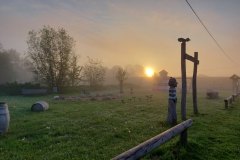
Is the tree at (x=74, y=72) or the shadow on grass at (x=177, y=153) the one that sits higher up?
the tree at (x=74, y=72)

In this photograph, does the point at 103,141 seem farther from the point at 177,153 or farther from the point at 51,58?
the point at 51,58

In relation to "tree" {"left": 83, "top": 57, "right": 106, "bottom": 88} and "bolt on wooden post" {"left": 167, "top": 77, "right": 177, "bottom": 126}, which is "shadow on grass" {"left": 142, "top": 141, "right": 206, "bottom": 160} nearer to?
"bolt on wooden post" {"left": 167, "top": 77, "right": 177, "bottom": 126}

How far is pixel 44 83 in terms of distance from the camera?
52938mm

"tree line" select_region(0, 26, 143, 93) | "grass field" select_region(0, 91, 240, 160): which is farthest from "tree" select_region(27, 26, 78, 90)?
"grass field" select_region(0, 91, 240, 160)

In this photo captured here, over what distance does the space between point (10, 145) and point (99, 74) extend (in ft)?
192

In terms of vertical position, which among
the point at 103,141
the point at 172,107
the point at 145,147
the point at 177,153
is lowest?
the point at 177,153

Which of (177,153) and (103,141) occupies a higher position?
(103,141)

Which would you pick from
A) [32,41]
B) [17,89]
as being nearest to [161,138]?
[17,89]

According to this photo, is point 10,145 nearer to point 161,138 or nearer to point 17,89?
point 161,138

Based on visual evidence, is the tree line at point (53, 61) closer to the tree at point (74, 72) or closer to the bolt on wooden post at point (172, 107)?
the tree at point (74, 72)

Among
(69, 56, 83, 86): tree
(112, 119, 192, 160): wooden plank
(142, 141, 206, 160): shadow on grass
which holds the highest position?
(69, 56, 83, 86): tree

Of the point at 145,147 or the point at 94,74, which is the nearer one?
the point at 145,147

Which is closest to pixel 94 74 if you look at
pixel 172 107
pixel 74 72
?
pixel 74 72

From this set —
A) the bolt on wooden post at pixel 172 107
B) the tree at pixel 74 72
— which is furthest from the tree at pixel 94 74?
the bolt on wooden post at pixel 172 107
